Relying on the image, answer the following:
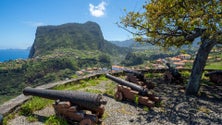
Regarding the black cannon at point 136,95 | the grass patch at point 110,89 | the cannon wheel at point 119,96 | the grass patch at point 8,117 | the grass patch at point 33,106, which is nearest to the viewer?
the grass patch at point 8,117

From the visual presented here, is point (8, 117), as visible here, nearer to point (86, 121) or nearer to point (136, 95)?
point (86, 121)

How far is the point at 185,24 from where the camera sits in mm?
9281

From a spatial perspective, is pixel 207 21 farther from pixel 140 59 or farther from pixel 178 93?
pixel 140 59

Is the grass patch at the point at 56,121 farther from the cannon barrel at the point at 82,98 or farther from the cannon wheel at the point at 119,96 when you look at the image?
the cannon wheel at the point at 119,96

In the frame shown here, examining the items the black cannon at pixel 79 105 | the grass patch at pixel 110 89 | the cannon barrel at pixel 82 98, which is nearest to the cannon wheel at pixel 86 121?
the black cannon at pixel 79 105

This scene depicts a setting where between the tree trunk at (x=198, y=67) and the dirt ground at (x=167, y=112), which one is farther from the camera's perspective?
the tree trunk at (x=198, y=67)

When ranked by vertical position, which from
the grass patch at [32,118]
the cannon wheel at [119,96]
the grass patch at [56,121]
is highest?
the cannon wheel at [119,96]

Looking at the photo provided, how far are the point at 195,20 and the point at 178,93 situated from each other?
4720 mm

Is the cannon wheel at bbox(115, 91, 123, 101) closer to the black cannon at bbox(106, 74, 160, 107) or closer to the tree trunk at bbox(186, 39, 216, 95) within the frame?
the black cannon at bbox(106, 74, 160, 107)

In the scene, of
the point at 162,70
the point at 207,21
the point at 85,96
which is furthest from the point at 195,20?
the point at 162,70

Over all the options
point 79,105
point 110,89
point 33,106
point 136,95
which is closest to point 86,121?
point 79,105

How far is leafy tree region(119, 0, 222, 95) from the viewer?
8.45 meters

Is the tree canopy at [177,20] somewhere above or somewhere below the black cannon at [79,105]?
above

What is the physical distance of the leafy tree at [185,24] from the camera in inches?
332
